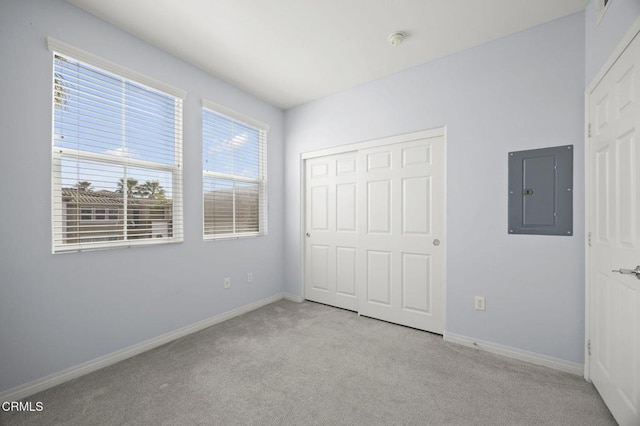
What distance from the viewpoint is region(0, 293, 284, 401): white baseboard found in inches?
69.7

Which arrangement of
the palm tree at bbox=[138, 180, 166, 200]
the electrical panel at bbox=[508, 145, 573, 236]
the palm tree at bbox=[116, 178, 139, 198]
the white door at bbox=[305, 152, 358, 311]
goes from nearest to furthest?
the electrical panel at bbox=[508, 145, 573, 236], the palm tree at bbox=[116, 178, 139, 198], the palm tree at bbox=[138, 180, 166, 200], the white door at bbox=[305, 152, 358, 311]

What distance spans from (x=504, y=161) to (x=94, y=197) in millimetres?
3515

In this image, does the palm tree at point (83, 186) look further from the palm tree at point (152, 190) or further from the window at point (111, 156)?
the palm tree at point (152, 190)

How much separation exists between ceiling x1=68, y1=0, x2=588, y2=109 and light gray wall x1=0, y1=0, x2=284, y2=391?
248 millimetres

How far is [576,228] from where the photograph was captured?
2.07 metres

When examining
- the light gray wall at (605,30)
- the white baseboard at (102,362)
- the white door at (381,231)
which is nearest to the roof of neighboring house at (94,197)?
the white baseboard at (102,362)

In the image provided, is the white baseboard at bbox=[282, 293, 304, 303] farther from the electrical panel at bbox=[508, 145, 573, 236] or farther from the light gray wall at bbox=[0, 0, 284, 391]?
the electrical panel at bbox=[508, 145, 573, 236]

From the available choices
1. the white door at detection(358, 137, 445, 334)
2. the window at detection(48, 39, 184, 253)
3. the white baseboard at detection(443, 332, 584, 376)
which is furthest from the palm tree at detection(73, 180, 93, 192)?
the white baseboard at detection(443, 332, 584, 376)

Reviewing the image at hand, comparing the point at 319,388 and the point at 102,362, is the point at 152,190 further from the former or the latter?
the point at 319,388

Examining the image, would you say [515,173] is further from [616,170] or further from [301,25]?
[301,25]

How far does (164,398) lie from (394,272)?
7.75 ft

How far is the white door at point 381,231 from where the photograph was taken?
2.80m

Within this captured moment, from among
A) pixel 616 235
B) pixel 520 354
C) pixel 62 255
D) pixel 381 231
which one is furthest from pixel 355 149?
pixel 62 255

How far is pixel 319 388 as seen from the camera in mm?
1884
